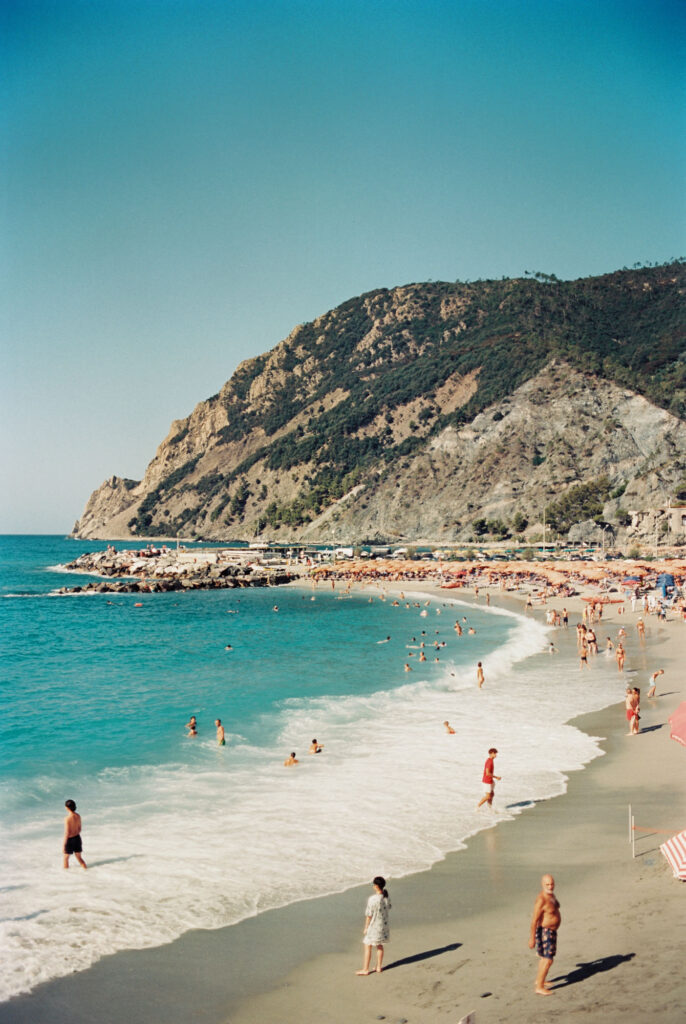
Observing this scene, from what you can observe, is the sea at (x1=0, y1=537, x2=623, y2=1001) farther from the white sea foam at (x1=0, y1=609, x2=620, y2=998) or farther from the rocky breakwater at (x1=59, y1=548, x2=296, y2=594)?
the rocky breakwater at (x1=59, y1=548, x2=296, y2=594)

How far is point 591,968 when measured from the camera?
24.5 feet

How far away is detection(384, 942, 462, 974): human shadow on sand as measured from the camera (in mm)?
8070

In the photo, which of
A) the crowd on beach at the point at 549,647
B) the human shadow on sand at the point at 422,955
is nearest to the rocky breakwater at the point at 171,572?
the crowd on beach at the point at 549,647

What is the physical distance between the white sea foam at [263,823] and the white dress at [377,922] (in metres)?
2.40

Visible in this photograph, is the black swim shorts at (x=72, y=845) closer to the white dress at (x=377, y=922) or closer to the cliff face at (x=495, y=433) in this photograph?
the white dress at (x=377, y=922)

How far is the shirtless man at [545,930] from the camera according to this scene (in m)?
7.19

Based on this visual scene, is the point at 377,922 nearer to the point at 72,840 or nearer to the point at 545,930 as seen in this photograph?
the point at 545,930

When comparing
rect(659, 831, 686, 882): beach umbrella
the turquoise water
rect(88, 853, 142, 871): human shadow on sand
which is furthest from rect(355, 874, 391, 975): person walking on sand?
the turquoise water

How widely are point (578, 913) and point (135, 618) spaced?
156ft

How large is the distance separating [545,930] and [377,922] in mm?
1819

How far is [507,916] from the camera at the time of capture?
29.9 feet

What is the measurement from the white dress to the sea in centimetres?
237

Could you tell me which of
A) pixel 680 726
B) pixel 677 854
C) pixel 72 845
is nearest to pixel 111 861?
pixel 72 845

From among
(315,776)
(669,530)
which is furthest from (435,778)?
(669,530)
